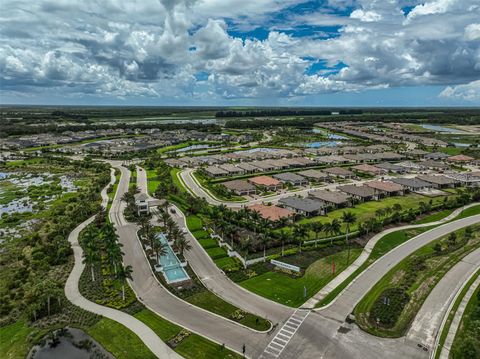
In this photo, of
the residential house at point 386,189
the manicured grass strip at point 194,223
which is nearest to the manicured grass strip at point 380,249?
the residential house at point 386,189

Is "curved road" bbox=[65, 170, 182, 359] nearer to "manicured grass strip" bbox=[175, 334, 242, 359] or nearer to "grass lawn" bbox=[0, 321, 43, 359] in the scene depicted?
"manicured grass strip" bbox=[175, 334, 242, 359]

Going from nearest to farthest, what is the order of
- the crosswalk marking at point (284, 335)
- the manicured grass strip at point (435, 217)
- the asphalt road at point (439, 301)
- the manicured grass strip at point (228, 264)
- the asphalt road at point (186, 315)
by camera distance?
1. the crosswalk marking at point (284, 335)
2. the asphalt road at point (186, 315)
3. the asphalt road at point (439, 301)
4. the manicured grass strip at point (228, 264)
5. the manicured grass strip at point (435, 217)

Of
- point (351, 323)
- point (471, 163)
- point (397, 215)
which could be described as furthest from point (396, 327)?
point (471, 163)

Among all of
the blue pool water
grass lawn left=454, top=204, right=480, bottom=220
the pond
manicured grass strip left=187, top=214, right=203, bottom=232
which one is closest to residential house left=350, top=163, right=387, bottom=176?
Answer: grass lawn left=454, top=204, right=480, bottom=220

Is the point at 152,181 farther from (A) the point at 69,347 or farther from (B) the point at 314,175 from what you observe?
(A) the point at 69,347

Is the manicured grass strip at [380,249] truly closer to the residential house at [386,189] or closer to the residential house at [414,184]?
the residential house at [386,189]
